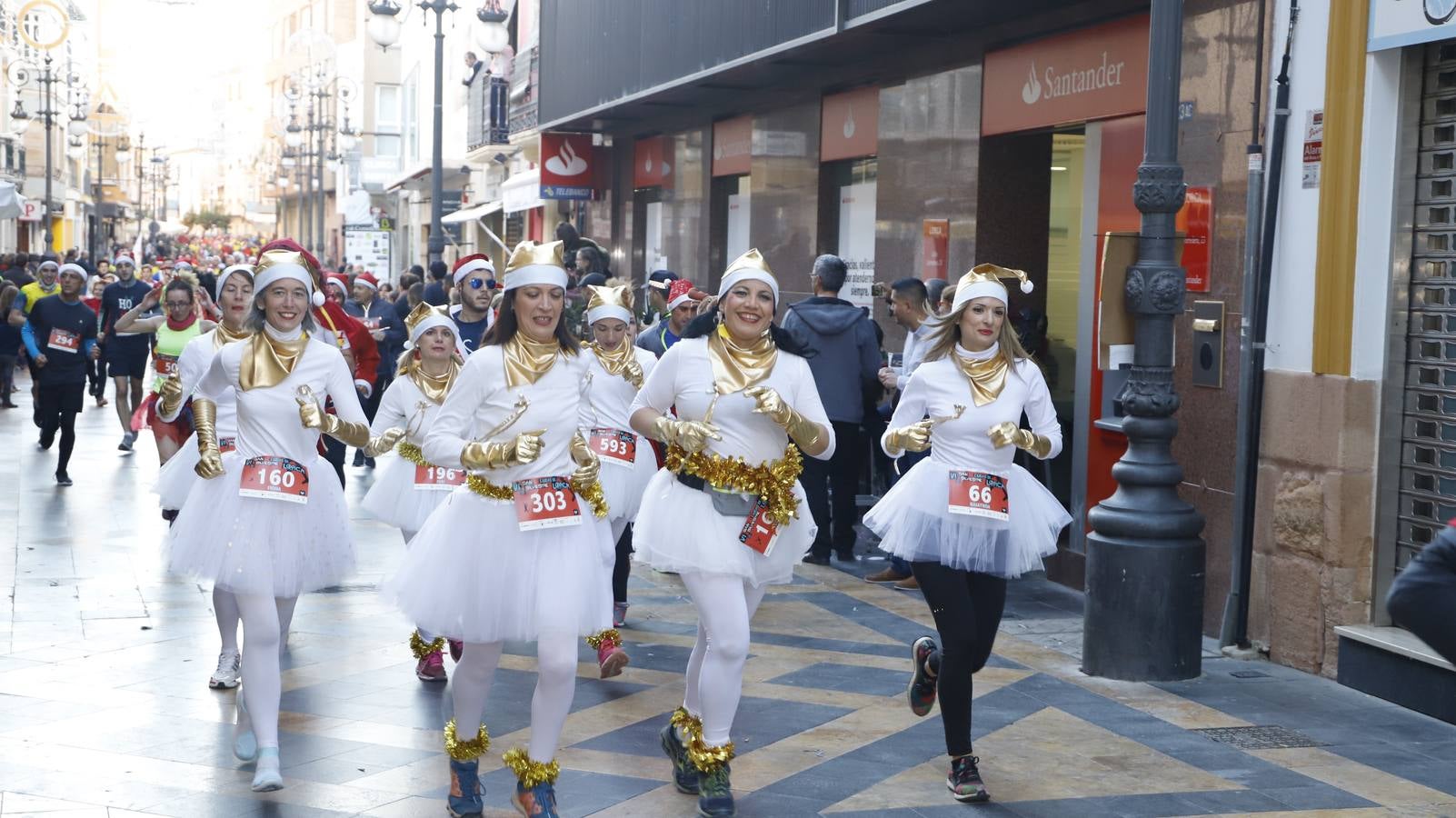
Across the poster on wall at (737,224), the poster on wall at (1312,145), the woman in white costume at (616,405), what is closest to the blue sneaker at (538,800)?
the woman in white costume at (616,405)

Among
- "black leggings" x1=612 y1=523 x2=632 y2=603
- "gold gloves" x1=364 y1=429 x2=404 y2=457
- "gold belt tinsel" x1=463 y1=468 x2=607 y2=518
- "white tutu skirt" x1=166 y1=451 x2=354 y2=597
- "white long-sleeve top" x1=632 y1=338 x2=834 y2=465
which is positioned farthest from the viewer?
"black leggings" x1=612 y1=523 x2=632 y2=603

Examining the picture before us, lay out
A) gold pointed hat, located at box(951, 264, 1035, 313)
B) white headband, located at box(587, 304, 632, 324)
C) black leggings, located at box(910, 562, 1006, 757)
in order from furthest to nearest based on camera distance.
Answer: white headband, located at box(587, 304, 632, 324)
gold pointed hat, located at box(951, 264, 1035, 313)
black leggings, located at box(910, 562, 1006, 757)

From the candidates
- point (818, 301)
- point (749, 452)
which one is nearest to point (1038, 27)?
point (818, 301)

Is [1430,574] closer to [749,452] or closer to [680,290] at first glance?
[749,452]

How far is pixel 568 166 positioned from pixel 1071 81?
14265mm

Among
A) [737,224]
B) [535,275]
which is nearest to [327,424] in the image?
[535,275]

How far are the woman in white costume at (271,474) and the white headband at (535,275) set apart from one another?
3.80 feet

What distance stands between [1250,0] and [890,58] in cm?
558

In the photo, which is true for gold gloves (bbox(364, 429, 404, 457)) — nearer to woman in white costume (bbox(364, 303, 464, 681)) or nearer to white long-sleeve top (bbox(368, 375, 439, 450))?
woman in white costume (bbox(364, 303, 464, 681))

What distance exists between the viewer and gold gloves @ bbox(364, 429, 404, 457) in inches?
291

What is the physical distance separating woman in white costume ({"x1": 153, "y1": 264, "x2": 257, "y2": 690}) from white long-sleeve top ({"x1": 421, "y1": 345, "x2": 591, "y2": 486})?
6.60 feet

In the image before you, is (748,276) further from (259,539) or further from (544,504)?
(259,539)

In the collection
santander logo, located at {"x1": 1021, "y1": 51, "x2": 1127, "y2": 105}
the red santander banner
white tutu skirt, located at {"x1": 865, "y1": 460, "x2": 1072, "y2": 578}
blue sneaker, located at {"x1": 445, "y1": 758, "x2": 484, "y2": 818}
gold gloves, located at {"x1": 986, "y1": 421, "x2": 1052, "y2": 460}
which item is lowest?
blue sneaker, located at {"x1": 445, "y1": 758, "x2": 484, "y2": 818}

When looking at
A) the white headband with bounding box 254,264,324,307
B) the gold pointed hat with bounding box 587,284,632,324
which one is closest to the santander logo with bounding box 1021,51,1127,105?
the gold pointed hat with bounding box 587,284,632,324
